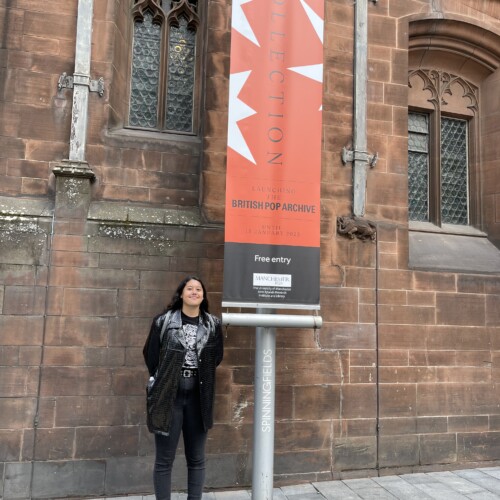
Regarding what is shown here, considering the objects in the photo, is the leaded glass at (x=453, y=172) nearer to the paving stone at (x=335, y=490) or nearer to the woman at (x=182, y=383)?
the paving stone at (x=335, y=490)

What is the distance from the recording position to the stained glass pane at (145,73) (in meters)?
5.67

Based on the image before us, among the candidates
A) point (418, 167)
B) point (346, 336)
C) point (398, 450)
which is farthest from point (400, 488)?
point (418, 167)

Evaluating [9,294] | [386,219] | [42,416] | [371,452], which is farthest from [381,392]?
[9,294]

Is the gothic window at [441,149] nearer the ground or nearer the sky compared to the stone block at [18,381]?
nearer the sky

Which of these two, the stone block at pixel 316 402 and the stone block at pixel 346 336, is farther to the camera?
the stone block at pixel 346 336

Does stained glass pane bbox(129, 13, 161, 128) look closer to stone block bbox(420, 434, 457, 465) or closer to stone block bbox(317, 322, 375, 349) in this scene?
stone block bbox(317, 322, 375, 349)

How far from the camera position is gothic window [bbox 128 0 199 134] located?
5684 millimetres

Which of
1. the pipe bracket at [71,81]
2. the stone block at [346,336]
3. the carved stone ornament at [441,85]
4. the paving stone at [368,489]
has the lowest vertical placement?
the paving stone at [368,489]

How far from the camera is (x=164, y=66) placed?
573 cm

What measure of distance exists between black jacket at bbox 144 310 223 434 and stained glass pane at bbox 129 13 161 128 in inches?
110

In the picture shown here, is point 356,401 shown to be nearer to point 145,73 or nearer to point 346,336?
point 346,336

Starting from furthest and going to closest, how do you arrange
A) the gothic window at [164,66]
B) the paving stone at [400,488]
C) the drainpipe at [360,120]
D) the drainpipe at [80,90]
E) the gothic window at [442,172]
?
the gothic window at [442,172], the gothic window at [164,66], the drainpipe at [360,120], the drainpipe at [80,90], the paving stone at [400,488]

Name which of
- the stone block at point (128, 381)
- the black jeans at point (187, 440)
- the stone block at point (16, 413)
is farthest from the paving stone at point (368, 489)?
the stone block at point (16, 413)

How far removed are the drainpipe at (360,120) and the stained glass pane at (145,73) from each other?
2.20 metres
